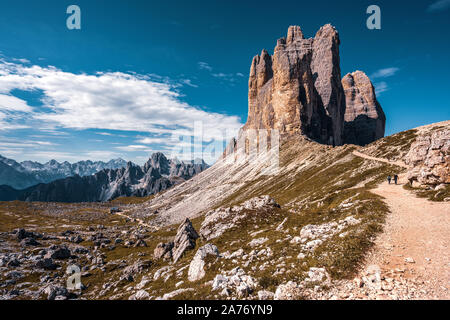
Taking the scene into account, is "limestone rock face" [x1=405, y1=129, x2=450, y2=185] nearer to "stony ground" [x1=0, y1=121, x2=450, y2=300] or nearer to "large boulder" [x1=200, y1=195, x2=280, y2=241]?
"stony ground" [x1=0, y1=121, x2=450, y2=300]

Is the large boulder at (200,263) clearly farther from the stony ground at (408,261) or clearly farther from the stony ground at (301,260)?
the stony ground at (408,261)

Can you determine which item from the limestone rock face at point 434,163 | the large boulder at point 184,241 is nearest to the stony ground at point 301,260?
the large boulder at point 184,241

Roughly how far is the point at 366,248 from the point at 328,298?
6146 millimetres

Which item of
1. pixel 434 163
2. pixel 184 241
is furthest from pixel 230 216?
pixel 434 163

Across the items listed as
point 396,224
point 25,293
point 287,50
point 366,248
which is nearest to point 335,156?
point 396,224

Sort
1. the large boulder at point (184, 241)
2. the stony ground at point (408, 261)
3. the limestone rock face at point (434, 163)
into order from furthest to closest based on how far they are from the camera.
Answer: the large boulder at point (184, 241), the limestone rock face at point (434, 163), the stony ground at point (408, 261)

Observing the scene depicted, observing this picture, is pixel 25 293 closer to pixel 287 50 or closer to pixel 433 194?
pixel 433 194

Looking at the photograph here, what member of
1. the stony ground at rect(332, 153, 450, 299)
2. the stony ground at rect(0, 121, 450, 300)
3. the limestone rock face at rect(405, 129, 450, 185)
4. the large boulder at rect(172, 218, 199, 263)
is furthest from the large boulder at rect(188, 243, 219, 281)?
the limestone rock face at rect(405, 129, 450, 185)

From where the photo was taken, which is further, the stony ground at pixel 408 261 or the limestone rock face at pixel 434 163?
the limestone rock face at pixel 434 163

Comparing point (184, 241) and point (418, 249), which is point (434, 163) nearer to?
point (418, 249)

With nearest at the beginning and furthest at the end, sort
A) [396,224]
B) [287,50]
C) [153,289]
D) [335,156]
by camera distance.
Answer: [396,224]
[153,289]
[335,156]
[287,50]

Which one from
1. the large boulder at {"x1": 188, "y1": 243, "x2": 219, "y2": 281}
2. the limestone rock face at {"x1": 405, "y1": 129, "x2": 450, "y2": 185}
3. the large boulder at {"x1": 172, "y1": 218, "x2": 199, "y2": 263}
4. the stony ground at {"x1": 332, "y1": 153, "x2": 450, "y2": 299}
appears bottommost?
the large boulder at {"x1": 172, "y1": 218, "x2": 199, "y2": 263}

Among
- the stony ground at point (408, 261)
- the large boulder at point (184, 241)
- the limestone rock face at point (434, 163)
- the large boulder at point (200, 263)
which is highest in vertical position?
the limestone rock face at point (434, 163)

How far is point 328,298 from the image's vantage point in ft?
35.4
